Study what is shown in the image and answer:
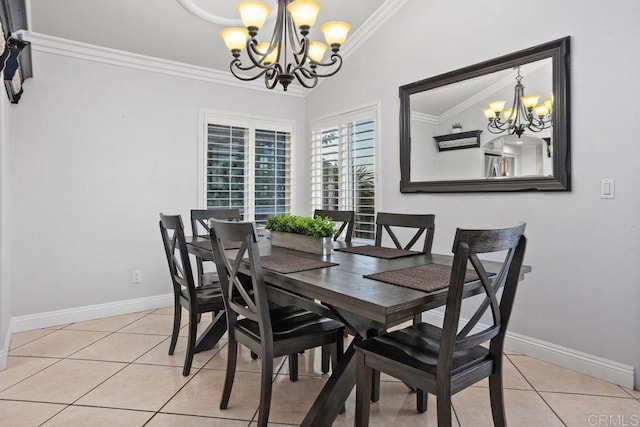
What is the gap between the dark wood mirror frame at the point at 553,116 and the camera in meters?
2.44

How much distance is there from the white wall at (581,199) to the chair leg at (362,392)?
1.66m

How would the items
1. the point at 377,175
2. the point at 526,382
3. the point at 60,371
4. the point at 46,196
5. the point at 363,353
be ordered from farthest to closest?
the point at 377,175, the point at 46,196, the point at 60,371, the point at 526,382, the point at 363,353

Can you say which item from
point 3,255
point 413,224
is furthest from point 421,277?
point 3,255

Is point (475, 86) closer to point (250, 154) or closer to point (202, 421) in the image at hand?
point (250, 154)

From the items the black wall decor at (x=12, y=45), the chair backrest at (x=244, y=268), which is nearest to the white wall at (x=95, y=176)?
the black wall decor at (x=12, y=45)

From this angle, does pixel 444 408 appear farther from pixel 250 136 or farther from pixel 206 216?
pixel 250 136

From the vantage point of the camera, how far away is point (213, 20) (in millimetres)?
3420

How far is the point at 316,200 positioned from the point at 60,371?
2.98m

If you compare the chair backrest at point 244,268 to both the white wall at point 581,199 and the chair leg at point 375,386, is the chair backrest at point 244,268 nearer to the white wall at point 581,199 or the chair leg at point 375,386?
the chair leg at point 375,386

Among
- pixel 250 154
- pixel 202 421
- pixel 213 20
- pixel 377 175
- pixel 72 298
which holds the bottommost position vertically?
pixel 202 421

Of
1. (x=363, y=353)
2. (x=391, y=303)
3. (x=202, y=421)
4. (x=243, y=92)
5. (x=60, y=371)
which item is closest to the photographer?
(x=391, y=303)

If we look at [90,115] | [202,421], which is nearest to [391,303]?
[202,421]

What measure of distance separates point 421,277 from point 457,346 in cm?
34

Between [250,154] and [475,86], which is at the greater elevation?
[475,86]
